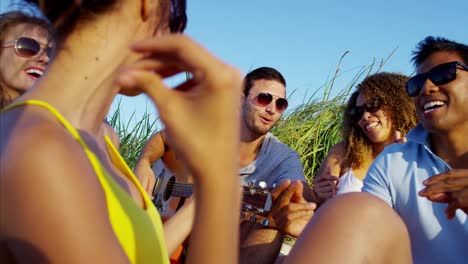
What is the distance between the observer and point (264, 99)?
Result: 522 cm

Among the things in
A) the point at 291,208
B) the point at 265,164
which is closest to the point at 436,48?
the point at 291,208

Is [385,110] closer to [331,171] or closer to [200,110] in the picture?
[331,171]

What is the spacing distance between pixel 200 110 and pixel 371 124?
4169 mm

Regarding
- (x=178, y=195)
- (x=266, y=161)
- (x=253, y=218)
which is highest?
(x=266, y=161)

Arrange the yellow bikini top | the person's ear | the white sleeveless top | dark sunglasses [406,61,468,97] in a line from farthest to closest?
1. the white sleeveless top
2. dark sunglasses [406,61,468,97]
3. the person's ear
4. the yellow bikini top

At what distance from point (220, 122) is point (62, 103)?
0.43 meters

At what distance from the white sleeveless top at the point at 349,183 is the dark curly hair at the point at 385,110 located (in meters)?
0.11

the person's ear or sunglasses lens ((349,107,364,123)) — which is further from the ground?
sunglasses lens ((349,107,364,123))

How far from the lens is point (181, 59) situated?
0.81 m

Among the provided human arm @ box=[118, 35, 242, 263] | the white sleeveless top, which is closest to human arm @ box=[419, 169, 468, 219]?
human arm @ box=[118, 35, 242, 263]

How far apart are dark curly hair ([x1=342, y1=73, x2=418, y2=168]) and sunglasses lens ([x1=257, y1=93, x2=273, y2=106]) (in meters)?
0.74

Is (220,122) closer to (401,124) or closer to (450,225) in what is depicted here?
(450,225)

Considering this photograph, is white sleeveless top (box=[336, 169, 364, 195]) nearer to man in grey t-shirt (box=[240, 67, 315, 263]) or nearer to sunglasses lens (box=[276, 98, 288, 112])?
man in grey t-shirt (box=[240, 67, 315, 263])

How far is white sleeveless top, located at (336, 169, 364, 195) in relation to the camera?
4590mm
